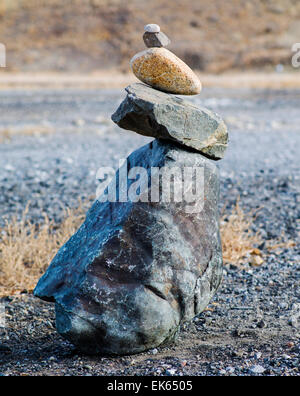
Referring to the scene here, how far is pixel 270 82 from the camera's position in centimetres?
1898

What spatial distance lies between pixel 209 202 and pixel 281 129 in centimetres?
792

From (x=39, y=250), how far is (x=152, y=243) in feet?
6.66

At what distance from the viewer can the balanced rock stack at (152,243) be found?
3805mm

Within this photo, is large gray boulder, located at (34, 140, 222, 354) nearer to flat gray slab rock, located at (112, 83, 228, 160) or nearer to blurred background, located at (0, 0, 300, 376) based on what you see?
flat gray slab rock, located at (112, 83, 228, 160)

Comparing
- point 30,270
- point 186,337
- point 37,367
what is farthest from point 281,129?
point 37,367

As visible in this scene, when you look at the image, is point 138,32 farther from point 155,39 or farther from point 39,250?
point 155,39

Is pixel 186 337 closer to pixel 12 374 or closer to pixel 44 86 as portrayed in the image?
pixel 12 374

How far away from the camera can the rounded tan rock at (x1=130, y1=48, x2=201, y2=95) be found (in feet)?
13.3

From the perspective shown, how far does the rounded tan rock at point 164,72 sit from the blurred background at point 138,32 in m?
17.7

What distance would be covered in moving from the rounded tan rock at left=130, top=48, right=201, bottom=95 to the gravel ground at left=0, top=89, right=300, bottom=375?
5.56 feet

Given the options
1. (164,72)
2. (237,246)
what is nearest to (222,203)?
(237,246)

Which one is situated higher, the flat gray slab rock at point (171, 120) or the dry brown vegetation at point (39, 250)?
the flat gray slab rock at point (171, 120)

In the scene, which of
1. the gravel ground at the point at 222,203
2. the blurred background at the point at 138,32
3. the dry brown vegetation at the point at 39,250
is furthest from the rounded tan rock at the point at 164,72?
the blurred background at the point at 138,32

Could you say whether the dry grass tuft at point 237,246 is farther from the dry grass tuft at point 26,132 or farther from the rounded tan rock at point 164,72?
the dry grass tuft at point 26,132
